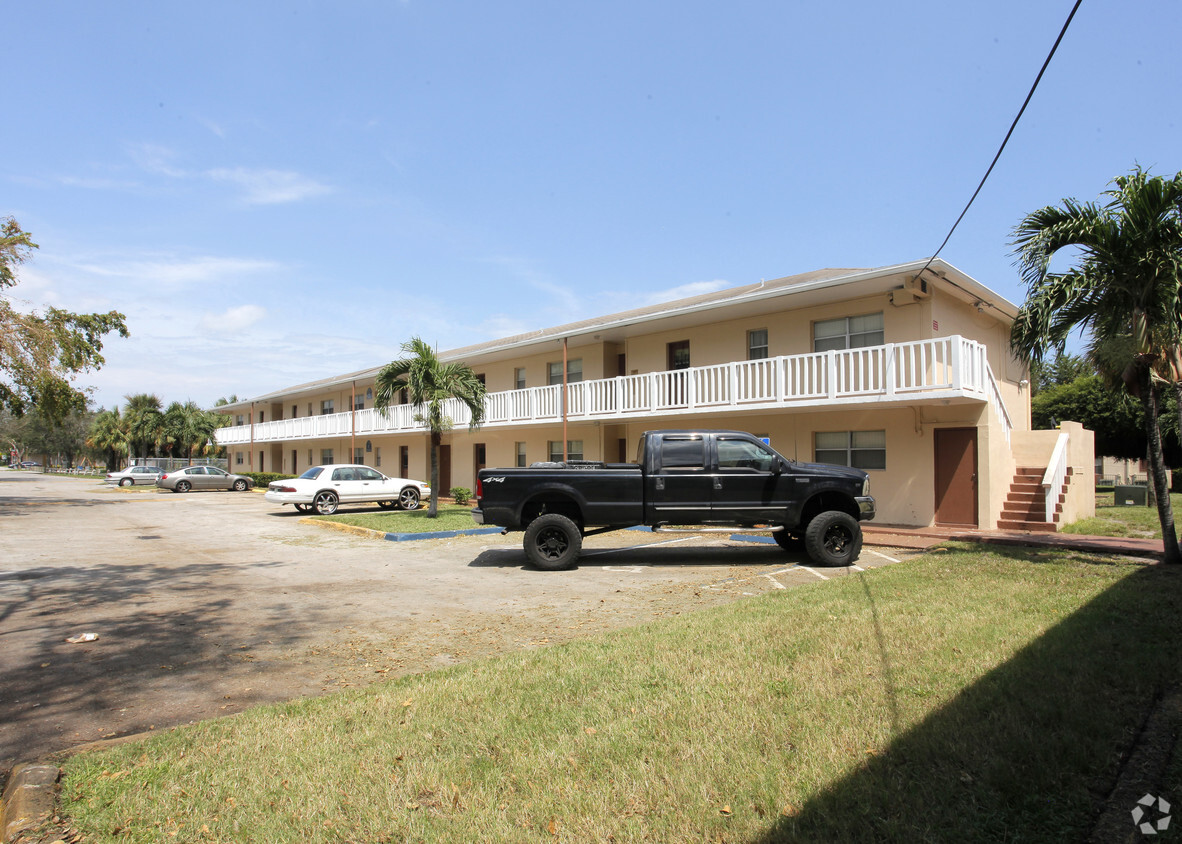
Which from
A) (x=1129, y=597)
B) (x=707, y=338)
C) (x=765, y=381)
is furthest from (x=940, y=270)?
(x=1129, y=597)

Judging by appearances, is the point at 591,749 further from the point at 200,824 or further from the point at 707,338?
the point at 707,338

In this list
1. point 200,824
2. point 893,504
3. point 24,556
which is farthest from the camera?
point 893,504

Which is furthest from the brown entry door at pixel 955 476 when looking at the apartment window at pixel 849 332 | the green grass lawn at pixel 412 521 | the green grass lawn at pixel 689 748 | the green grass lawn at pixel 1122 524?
the green grass lawn at pixel 412 521

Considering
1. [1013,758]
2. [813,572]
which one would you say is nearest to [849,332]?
[813,572]

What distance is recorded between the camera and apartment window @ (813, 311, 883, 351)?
1705cm

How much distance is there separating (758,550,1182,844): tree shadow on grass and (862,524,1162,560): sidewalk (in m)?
6.62

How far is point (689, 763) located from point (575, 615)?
4050mm

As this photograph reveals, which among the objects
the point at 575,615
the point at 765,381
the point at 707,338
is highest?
the point at 707,338

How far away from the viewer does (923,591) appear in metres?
7.91

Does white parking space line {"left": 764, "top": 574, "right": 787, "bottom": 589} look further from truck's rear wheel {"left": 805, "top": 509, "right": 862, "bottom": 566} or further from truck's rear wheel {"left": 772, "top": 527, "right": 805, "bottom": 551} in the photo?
truck's rear wheel {"left": 772, "top": 527, "right": 805, "bottom": 551}

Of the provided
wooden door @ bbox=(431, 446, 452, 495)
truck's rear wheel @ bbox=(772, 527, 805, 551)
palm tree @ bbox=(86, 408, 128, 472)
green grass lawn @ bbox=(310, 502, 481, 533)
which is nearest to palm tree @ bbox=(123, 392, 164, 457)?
palm tree @ bbox=(86, 408, 128, 472)

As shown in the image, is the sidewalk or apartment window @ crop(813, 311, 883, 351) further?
apartment window @ crop(813, 311, 883, 351)

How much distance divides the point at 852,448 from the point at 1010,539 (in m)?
5.01

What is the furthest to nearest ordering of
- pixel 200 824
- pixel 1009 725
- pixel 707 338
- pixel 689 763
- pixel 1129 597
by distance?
pixel 707 338
pixel 1129 597
pixel 1009 725
pixel 689 763
pixel 200 824
